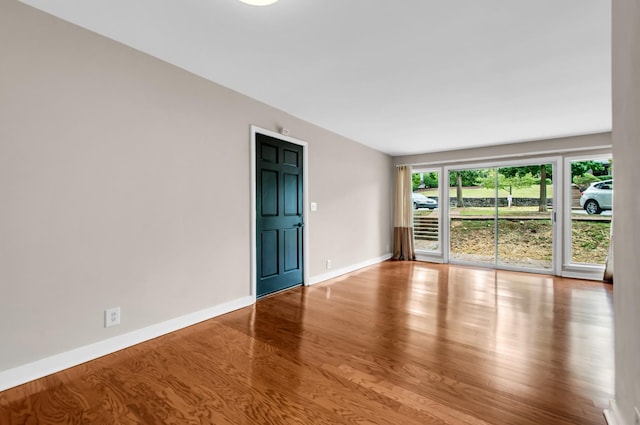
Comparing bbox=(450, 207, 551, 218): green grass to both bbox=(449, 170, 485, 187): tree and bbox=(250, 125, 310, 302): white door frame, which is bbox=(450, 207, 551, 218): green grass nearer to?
bbox=(449, 170, 485, 187): tree

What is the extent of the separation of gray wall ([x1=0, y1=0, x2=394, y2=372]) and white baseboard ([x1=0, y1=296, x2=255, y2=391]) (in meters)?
0.04

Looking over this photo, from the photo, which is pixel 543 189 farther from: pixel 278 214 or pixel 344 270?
pixel 278 214

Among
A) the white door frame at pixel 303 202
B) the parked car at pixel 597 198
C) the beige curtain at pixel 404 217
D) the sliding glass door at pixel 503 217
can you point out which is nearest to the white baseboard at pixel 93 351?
the white door frame at pixel 303 202

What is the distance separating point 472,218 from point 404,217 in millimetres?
1332

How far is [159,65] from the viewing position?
2562 mm

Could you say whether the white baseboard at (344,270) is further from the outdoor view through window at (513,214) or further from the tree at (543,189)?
the tree at (543,189)

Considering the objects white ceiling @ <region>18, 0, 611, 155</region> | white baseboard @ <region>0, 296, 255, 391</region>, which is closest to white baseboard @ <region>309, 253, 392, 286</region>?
white baseboard @ <region>0, 296, 255, 391</region>

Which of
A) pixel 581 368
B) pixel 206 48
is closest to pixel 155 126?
pixel 206 48

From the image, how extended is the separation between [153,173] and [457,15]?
263 cm

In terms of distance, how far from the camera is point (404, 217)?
6.38m

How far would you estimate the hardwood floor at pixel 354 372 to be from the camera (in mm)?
1567

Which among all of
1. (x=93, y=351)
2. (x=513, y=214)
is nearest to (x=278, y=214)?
(x=93, y=351)

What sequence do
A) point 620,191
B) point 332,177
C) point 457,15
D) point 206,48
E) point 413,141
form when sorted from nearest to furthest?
point 620,191
point 457,15
point 206,48
point 332,177
point 413,141

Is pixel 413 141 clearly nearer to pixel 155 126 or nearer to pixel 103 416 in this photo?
pixel 155 126
